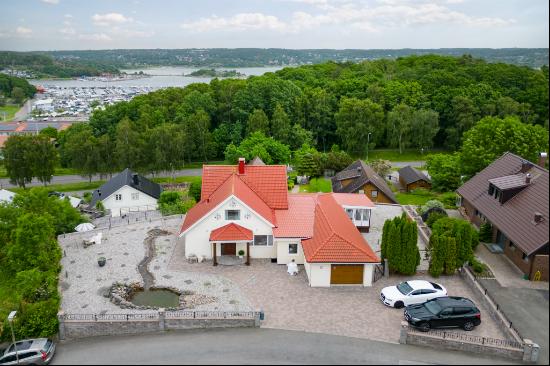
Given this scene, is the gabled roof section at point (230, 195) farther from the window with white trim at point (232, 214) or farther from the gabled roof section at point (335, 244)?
the gabled roof section at point (335, 244)

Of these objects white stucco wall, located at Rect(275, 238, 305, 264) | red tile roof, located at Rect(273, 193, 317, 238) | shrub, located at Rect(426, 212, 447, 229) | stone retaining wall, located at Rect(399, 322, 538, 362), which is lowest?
stone retaining wall, located at Rect(399, 322, 538, 362)

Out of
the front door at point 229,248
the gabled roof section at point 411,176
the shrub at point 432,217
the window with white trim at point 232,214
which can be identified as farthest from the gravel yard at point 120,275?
the gabled roof section at point 411,176

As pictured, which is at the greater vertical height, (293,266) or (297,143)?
(297,143)

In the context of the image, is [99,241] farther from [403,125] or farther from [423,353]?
[403,125]

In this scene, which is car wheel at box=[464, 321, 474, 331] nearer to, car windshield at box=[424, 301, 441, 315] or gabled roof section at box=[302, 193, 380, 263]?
car windshield at box=[424, 301, 441, 315]

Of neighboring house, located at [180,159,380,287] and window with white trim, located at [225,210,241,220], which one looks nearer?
neighboring house, located at [180,159,380,287]

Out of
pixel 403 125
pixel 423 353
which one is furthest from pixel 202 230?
pixel 403 125

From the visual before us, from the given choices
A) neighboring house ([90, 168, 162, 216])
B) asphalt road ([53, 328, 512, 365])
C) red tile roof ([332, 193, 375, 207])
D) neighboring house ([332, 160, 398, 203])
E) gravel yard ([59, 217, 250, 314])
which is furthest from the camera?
neighboring house ([90, 168, 162, 216])

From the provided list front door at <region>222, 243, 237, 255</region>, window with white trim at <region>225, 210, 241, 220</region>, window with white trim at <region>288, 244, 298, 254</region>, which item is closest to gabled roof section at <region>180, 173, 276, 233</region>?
window with white trim at <region>225, 210, 241, 220</region>

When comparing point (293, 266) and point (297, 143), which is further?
point (297, 143)
